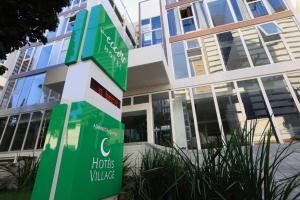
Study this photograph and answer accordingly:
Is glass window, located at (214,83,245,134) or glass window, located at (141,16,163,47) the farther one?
glass window, located at (141,16,163,47)

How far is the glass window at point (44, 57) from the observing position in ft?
41.9

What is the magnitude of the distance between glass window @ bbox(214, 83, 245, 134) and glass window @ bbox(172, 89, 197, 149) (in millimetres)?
1194

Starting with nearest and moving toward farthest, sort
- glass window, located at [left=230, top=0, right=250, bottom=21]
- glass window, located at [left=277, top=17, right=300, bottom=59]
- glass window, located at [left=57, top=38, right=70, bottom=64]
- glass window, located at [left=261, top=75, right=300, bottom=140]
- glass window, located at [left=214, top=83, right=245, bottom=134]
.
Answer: glass window, located at [left=261, top=75, right=300, bottom=140]
glass window, located at [left=214, top=83, right=245, bottom=134]
glass window, located at [left=277, top=17, right=300, bottom=59]
glass window, located at [left=230, top=0, right=250, bottom=21]
glass window, located at [left=57, top=38, right=70, bottom=64]

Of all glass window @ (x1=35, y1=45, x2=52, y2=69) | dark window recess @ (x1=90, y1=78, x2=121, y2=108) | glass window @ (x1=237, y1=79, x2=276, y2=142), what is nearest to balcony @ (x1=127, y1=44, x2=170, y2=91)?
glass window @ (x1=237, y1=79, x2=276, y2=142)

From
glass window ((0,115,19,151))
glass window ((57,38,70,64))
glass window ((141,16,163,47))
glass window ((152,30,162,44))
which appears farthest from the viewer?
glass window ((57,38,70,64))

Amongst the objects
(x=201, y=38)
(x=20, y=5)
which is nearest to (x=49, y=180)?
(x=20, y=5)

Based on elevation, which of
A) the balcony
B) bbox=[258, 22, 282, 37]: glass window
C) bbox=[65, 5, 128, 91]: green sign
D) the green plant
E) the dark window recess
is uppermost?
bbox=[258, 22, 282, 37]: glass window

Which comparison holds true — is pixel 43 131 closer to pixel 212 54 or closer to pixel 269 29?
pixel 212 54

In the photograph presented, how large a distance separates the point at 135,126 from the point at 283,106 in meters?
5.74

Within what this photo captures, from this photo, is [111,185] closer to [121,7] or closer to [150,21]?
[150,21]

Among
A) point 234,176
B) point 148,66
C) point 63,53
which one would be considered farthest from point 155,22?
point 234,176

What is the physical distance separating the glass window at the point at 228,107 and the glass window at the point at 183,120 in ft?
3.92

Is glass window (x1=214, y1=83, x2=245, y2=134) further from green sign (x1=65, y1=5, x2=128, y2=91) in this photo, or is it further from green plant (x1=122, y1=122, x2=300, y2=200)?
green plant (x1=122, y1=122, x2=300, y2=200)

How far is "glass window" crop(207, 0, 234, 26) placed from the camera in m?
10.2
